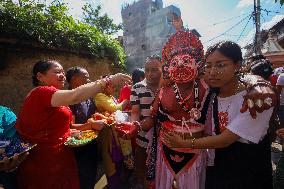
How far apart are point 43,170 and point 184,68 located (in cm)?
164

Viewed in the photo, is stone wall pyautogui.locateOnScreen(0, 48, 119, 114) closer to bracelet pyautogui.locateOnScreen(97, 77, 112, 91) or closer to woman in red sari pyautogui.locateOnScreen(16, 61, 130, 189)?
woman in red sari pyautogui.locateOnScreen(16, 61, 130, 189)

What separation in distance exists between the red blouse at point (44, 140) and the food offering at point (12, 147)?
0.09 metres

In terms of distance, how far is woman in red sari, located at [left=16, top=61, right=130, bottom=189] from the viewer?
2326 mm

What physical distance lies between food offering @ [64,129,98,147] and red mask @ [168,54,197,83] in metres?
1.19

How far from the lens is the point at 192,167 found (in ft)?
8.04

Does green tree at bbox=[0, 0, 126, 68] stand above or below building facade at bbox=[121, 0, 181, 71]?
below

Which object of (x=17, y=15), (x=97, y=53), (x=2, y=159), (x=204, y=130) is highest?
(x=17, y=15)

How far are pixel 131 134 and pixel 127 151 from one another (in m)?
0.32

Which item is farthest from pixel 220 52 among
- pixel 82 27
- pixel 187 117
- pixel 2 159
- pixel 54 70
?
pixel 82 27

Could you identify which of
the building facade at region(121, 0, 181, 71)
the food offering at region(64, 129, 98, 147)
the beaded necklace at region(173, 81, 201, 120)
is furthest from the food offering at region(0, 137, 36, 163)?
the building facade at region(121, 0, 181, 71)

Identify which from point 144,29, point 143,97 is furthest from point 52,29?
point 144,29

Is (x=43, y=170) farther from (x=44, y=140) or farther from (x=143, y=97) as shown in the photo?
(x=143, y=97)

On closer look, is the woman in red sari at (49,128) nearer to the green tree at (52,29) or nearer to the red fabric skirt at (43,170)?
the red fabric skirt at (43,170)

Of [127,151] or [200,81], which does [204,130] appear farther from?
[127,151]
